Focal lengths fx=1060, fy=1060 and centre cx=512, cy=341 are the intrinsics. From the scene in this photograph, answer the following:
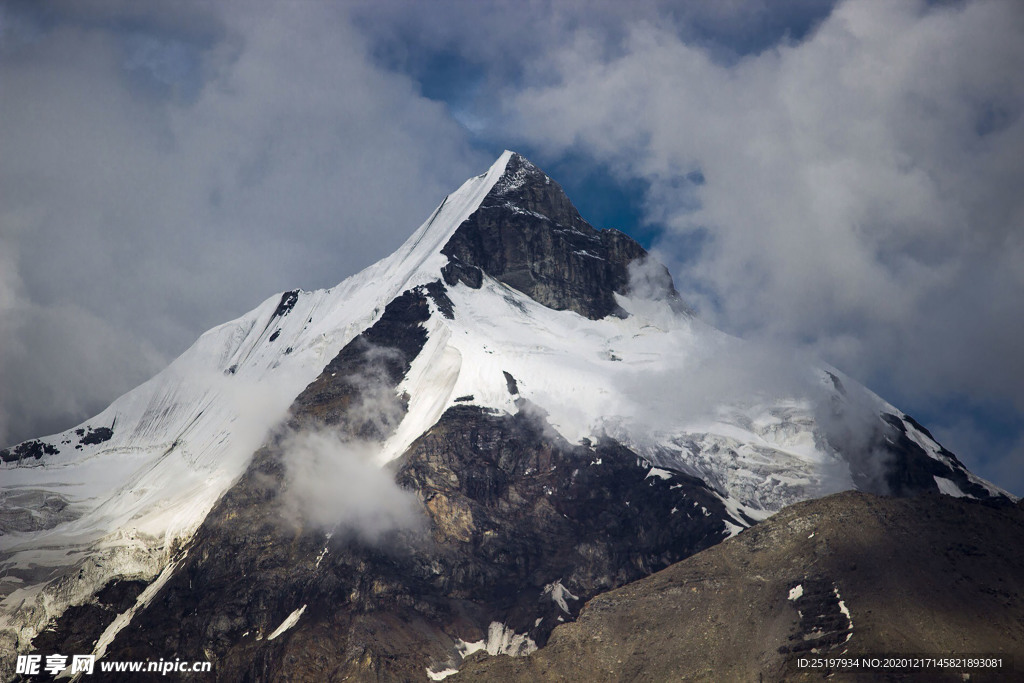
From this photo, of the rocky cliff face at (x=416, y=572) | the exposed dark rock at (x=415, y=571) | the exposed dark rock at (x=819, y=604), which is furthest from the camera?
the rocky cliff face at (x=416, y=572)

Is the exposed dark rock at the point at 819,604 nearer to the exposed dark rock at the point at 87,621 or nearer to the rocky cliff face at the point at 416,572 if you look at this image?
the rocky cliff face at the point at 416,572

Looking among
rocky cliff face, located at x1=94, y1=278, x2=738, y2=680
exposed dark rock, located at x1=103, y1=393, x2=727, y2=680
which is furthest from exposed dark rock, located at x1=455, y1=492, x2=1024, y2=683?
exposed dark rock, located at x1=103, y1=393, x2=727, y2=680

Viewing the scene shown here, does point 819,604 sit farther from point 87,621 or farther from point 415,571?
point 87,621

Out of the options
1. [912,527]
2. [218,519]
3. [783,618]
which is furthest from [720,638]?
[218,519]

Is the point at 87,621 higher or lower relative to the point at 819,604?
higher

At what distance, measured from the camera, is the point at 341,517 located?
619ft

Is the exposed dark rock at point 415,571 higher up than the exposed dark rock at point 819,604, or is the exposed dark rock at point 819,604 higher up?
the exposed dark rock at point 415,571

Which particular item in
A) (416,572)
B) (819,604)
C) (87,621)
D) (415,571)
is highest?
(415,571)

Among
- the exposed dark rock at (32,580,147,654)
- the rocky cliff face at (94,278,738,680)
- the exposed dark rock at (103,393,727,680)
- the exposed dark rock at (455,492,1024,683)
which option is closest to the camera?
the exposed dark rock at (455,492,1024,683)

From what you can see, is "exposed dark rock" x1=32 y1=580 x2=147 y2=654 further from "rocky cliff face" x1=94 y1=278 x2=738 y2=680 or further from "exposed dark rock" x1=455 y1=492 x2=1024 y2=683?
"exposed dark rock" x1=455 y1=492 x2=1024 y2=683

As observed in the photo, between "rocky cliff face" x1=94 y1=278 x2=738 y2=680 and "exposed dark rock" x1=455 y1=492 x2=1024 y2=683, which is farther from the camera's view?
"rocky cliff face" x1=94 y1=278 x2=738 y2=680

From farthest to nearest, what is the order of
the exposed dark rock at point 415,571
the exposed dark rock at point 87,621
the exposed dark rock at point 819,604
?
the exposed dark rock at point 87,621, the exposed dark rock at point 415,571, the exposed dark rock at point 819,604

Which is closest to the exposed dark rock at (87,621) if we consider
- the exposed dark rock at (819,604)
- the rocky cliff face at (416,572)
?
the rocky cliff face at (416,572)

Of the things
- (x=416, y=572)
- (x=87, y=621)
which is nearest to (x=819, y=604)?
(x=416, y=572)
